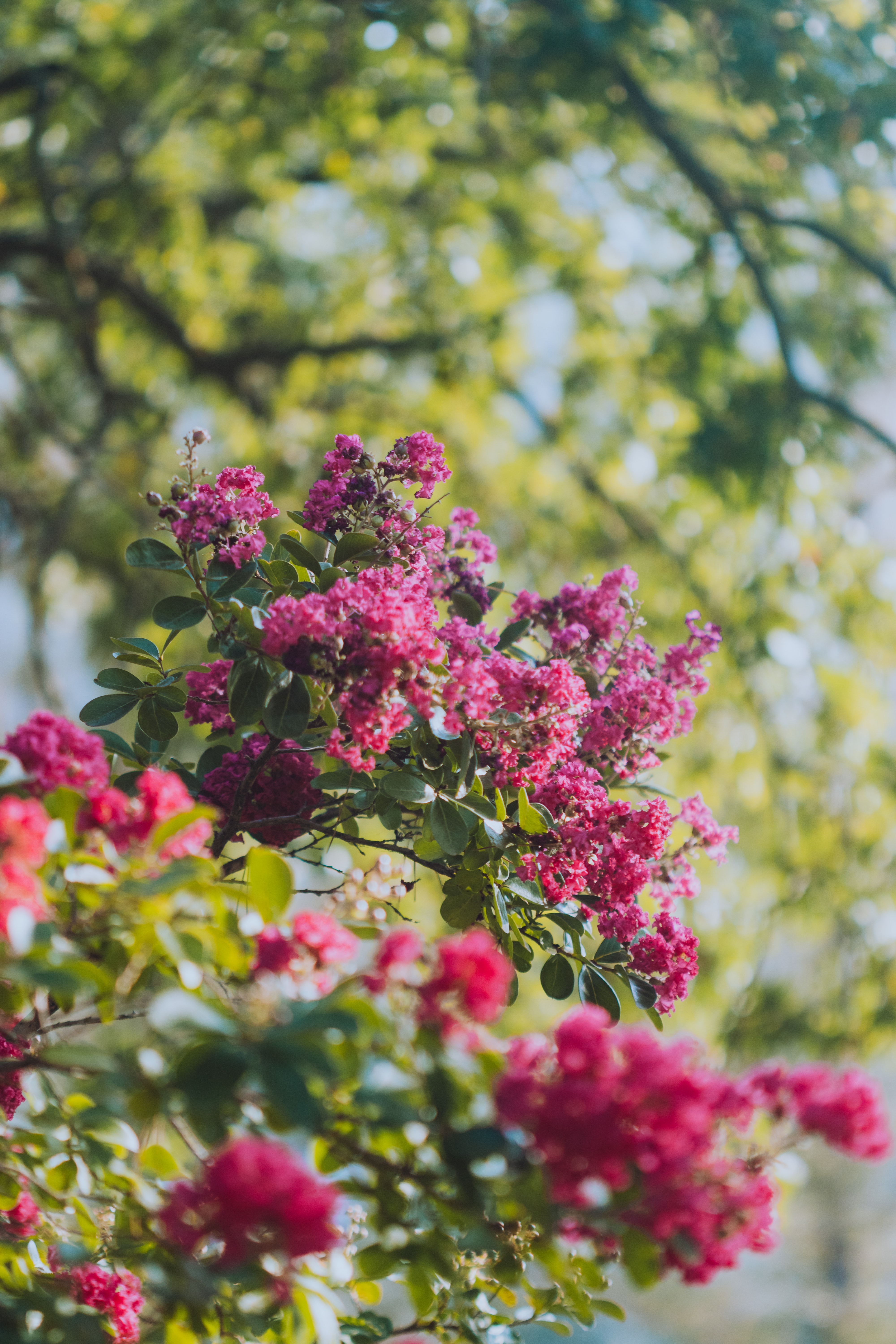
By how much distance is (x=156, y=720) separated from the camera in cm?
132

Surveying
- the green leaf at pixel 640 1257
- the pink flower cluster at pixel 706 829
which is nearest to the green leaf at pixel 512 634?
the pink flower cluster at pixel 706 829

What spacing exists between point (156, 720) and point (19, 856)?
2.00 feet

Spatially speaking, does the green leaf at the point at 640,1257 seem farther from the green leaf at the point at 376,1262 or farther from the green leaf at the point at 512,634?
the green leaf at the point at 512,634

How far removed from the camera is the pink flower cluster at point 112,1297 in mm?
1049

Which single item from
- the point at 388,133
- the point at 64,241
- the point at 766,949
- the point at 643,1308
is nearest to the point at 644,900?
the point at 766,949

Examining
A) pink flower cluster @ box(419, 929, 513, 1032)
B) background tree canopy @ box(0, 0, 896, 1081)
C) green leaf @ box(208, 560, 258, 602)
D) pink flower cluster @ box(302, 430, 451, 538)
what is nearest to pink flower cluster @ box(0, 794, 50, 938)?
pink flower cluster @ box(419, 929, 513, 1032)

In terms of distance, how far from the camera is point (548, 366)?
219 inches

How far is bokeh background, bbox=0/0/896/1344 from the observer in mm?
4051

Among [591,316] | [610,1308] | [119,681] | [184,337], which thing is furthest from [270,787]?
[184,337]

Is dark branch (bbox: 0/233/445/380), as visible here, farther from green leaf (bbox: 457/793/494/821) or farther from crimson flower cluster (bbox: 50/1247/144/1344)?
crimson flower cluster (bbox: 50/1247/144/1344)

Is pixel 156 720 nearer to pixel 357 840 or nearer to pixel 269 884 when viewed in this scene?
pixel 357 840

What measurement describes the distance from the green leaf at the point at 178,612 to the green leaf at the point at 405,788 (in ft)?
1.04

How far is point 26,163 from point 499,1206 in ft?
17.7

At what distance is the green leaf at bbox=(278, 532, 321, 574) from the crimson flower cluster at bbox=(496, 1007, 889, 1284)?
68 centimetres
